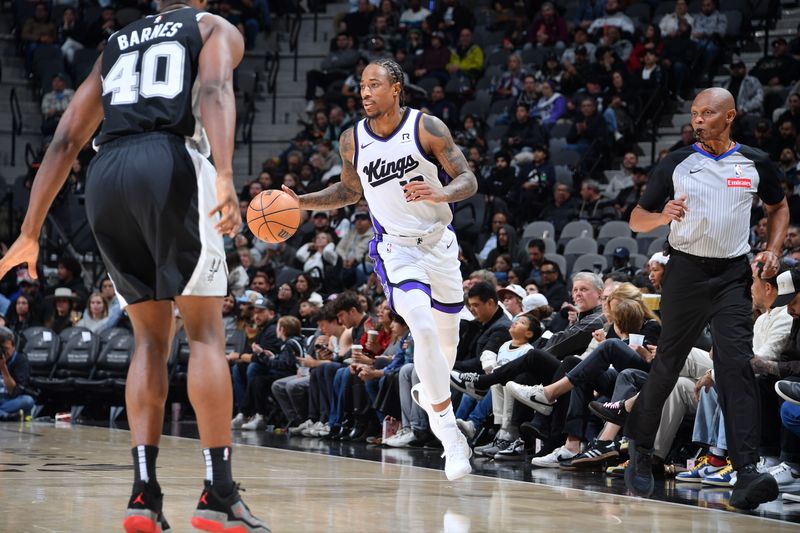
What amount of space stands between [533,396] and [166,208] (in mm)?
4519

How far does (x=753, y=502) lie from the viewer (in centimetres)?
488

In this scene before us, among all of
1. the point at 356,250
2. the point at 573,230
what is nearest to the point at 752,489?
the point at 573,230

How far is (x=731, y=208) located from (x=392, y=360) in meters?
4.54

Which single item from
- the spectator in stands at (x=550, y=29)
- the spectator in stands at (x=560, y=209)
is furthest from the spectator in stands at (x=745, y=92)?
the spectator in stands at (x=550, y=29)

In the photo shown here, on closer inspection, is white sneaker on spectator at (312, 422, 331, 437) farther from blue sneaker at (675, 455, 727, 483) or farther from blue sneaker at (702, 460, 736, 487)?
blue sneaker at (702, 460, 736, 487)

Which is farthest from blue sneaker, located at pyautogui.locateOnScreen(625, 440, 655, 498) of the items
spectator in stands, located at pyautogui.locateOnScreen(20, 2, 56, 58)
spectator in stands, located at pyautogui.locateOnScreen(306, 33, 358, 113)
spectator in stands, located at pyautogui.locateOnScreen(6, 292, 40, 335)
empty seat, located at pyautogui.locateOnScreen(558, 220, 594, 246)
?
spectator in stands, located at pyautogui.locateOnScreen(20, 2, 56, 58)

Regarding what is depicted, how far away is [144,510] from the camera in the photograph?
3447 mm

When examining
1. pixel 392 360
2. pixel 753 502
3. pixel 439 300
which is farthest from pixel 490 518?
pixel 392 360

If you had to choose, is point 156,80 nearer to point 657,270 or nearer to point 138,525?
point 138,525

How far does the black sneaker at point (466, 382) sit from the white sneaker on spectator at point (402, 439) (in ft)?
2.92

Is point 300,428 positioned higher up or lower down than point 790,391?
lower down

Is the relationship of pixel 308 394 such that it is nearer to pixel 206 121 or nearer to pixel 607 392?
pixel 607 392

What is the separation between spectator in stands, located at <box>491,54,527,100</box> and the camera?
1653cm

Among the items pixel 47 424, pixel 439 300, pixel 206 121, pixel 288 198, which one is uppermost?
pixel 206 121
